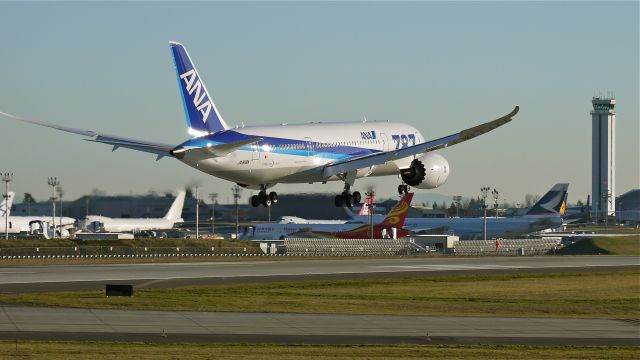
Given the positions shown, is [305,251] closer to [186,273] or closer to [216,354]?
[186,273]

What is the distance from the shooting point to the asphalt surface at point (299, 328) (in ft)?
161

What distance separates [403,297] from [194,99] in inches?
756

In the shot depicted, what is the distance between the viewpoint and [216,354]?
43.1m

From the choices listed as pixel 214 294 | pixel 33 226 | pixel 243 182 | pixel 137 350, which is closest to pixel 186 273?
pixel 214 294

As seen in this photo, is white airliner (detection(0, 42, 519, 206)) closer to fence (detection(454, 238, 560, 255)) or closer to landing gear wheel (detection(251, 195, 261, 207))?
landing gear wheel (detection(251, 195, 261, 207))

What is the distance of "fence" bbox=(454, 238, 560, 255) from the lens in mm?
→ 147000

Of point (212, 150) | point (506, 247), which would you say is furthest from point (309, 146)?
point (506, 247)

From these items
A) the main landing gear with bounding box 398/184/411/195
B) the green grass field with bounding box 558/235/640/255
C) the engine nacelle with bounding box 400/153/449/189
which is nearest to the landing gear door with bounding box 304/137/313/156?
the main landing gear with bounding box 398/184/411/195

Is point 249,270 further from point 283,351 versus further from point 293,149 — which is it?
point 283,351

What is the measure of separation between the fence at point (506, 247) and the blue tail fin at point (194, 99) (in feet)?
276

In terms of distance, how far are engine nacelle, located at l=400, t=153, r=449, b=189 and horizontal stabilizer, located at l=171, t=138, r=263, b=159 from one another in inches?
482

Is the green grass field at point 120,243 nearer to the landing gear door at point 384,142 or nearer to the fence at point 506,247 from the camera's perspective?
the fence at point 506,247

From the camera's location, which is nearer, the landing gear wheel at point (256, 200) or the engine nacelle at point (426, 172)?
the landing gear wheel at point (256, 200)

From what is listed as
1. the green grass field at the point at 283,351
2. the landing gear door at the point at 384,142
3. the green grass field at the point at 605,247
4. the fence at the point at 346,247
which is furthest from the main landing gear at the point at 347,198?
the green grass field at the point at 605,247
